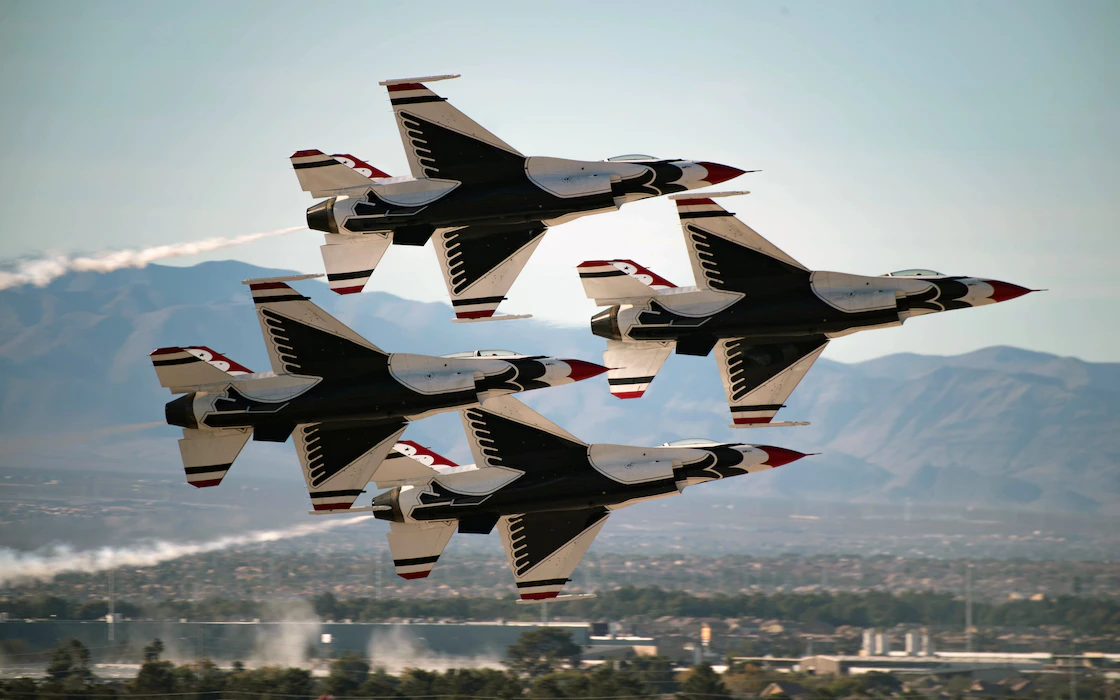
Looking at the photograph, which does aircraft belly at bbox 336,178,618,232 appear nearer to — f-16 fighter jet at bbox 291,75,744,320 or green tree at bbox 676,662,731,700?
f-16 fighter jet at bbox 291,75,744,320

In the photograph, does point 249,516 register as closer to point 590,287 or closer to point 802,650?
point 802,650

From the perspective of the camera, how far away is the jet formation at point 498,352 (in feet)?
72.3

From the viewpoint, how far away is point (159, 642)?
46.9 metres

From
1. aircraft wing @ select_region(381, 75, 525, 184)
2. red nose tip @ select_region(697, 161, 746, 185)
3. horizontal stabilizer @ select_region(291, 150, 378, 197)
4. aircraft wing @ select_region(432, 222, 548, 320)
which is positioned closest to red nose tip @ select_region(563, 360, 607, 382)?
aircraft wing @ select_region(432, 222, 548, 320)

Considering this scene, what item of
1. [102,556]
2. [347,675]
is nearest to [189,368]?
[347,675]

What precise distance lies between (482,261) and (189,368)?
6658mm

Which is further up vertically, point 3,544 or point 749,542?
point 3,544

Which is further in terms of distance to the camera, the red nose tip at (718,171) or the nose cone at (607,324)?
the nose cone at (607,324)

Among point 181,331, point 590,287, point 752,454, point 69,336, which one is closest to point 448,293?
point 590,287

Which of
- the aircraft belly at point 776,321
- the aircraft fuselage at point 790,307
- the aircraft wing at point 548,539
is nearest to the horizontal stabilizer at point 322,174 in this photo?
the aircraft fuselage at point 790,307

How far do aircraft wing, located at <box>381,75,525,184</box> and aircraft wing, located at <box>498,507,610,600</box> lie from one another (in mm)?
7599

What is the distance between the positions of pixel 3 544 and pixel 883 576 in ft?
146

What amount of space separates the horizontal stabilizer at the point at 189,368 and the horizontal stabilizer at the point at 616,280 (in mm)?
7665

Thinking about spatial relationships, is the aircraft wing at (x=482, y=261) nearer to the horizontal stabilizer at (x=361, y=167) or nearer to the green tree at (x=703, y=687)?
the horizontal stabilizer at (x=361, y=167)
